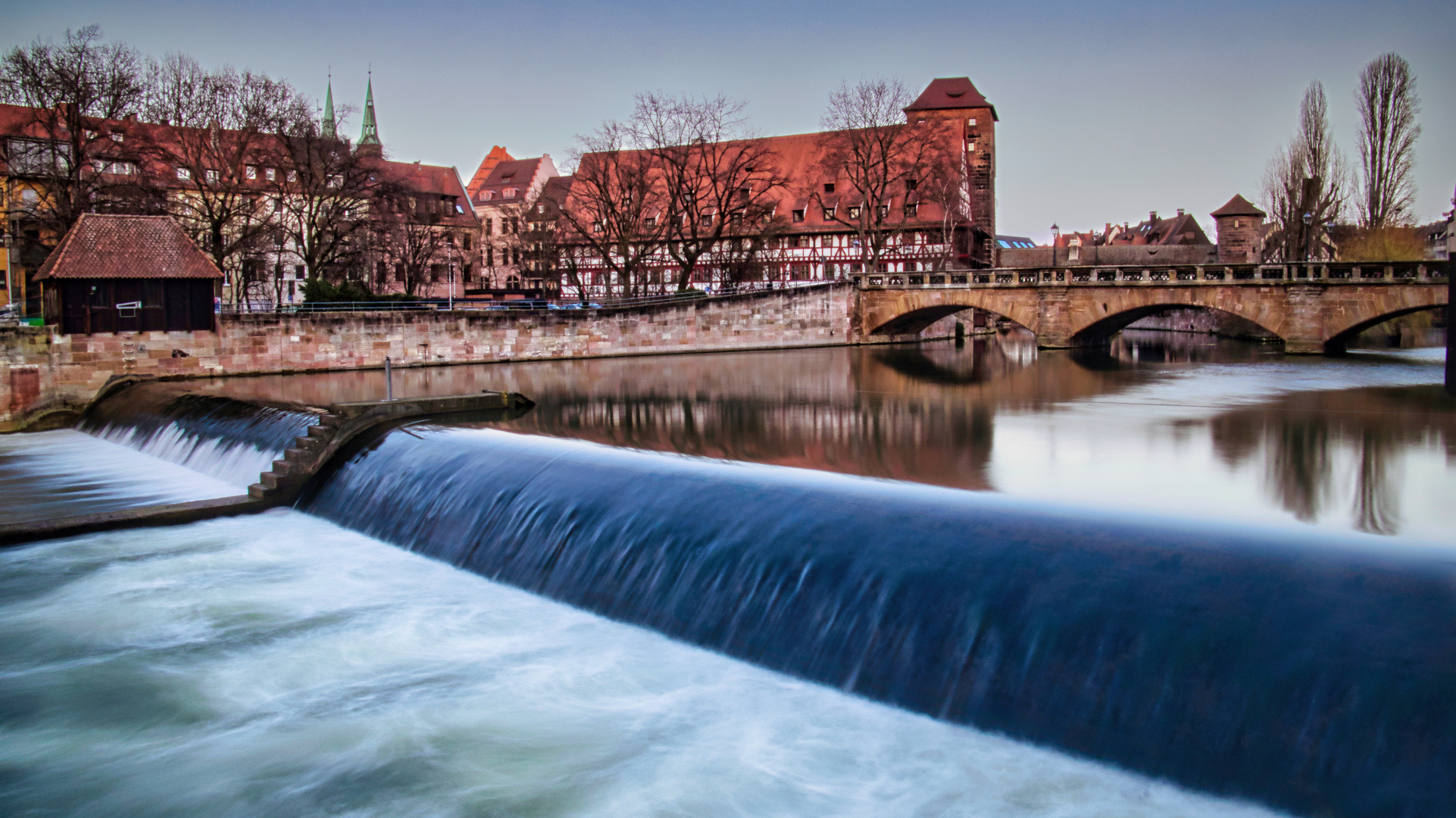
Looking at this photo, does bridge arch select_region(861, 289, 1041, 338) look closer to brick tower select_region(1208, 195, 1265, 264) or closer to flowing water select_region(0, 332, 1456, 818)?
flowing water select_region(0, 332, 1456, 818)

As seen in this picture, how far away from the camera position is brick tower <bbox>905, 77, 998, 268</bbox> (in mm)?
68812

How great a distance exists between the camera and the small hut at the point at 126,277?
26359mm

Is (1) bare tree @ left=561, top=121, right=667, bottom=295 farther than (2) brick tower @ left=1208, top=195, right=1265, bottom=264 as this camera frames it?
No

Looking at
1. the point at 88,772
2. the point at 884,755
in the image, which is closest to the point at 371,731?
the point at 88,772

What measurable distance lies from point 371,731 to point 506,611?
2279 millimetres

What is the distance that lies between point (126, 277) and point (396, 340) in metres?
8.66

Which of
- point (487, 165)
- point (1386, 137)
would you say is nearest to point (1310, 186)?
point (1386, 137)

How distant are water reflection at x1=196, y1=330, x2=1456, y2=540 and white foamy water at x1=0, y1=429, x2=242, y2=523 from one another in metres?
4.37

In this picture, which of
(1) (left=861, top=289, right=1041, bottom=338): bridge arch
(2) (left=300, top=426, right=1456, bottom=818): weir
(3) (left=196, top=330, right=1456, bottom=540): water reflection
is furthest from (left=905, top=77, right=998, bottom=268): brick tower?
(2) (left=300, top=426, right=1456, bottom=818): weir

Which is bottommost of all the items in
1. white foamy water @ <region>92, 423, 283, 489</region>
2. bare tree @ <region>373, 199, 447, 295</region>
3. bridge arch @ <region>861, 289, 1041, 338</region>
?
white foamy water @ <region>92, 423, 283, 489</region>

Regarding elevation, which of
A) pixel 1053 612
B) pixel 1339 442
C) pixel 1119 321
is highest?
pixel 1119 321

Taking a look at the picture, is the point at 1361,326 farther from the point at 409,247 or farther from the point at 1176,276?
the point at 409,247

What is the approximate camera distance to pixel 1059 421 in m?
17.1

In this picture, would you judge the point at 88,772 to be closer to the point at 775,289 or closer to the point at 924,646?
the point at 924,646
